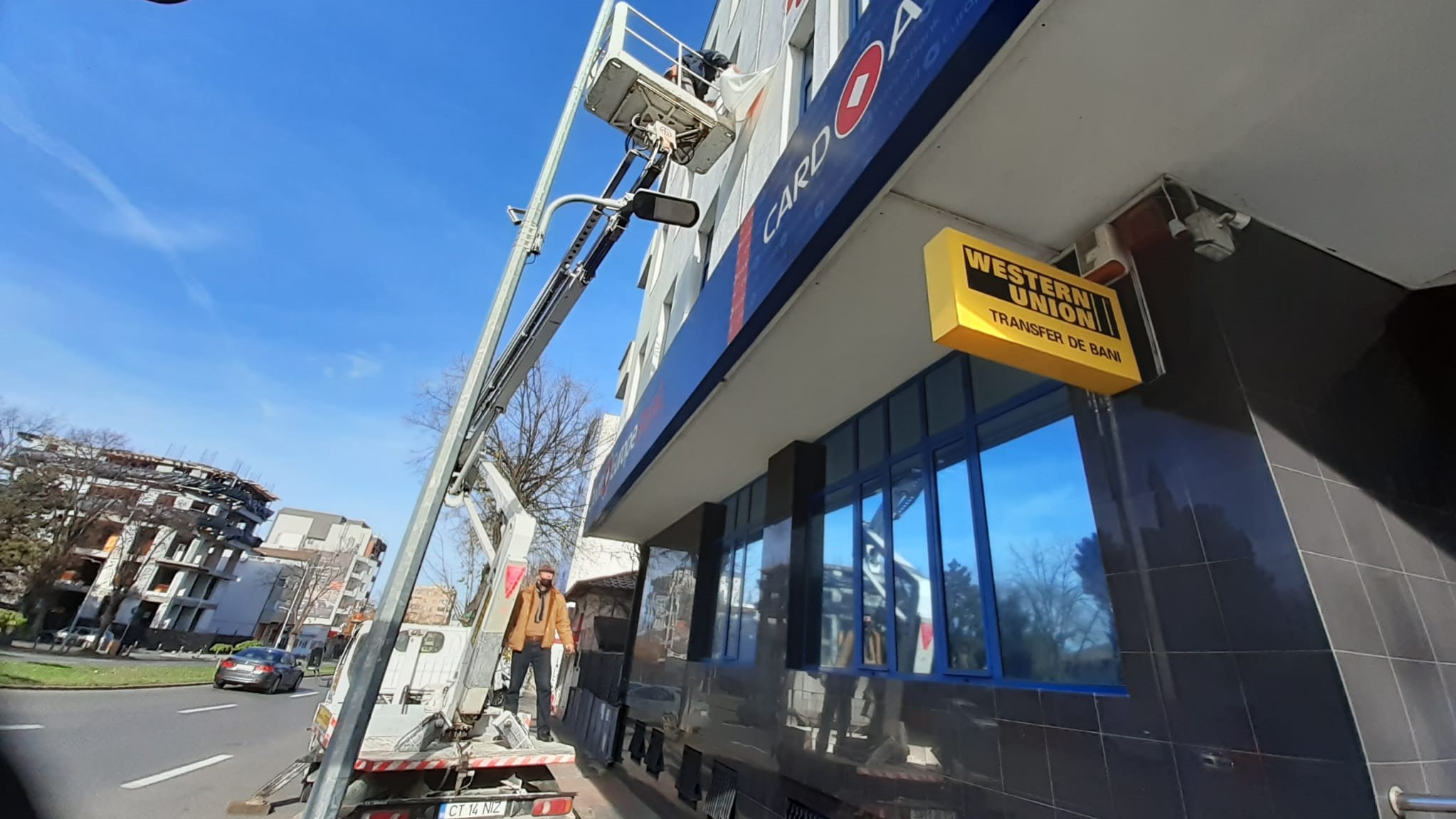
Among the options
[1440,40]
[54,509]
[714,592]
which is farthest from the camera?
[54,509]

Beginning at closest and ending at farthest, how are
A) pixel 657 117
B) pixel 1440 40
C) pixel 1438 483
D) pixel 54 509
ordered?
pixel 1440 40 → pixel 1438 483 → pixel 657 117 → pixel 54 509

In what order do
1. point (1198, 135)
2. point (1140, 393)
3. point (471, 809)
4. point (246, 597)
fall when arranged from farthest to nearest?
point (246, 597), point (471, 809), point (1140, 393), point (1198, 135)

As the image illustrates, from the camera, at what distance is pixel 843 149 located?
12.2 feet

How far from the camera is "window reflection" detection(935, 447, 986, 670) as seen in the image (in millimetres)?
4332

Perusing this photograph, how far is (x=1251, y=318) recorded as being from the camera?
10.2ft

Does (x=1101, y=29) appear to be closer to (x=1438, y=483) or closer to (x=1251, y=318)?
(x=1251, y=318)

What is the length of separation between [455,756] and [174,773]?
6280 mm

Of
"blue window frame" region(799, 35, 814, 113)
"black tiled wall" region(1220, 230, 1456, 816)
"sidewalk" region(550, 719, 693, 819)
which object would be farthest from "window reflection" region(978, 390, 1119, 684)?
"sidewalk" region(550, 719, 693, 819)

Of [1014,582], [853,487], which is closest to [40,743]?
[853,487]

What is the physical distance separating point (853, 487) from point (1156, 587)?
3.60 metres

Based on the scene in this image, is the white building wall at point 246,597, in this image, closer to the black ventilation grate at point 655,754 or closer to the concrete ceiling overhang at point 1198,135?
the black ventilation grate at point 655,754

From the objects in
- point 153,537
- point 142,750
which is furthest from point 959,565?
point 153,537

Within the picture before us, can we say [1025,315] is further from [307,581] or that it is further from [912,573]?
[307,581]

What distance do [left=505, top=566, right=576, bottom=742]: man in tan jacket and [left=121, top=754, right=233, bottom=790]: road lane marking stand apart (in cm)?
468
